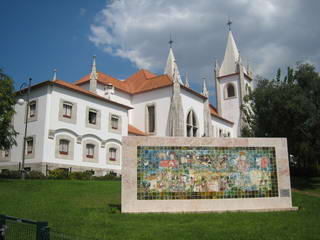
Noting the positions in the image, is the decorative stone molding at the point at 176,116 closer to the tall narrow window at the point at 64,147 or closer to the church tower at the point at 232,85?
the tall narrow window at the point at 64,147

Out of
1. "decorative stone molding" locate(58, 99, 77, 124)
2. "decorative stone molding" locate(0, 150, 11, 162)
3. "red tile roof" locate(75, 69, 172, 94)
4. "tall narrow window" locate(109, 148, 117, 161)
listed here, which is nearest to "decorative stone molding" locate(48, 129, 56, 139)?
"decorative stone molding" locate(58, 99, 77, 124)

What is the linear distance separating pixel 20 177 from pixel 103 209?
14.3 metres

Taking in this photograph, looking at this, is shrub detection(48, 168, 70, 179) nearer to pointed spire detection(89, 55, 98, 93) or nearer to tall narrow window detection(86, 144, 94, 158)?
tall narrow window detection(86, 144, 94, 158)

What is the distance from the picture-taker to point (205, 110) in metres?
48.2

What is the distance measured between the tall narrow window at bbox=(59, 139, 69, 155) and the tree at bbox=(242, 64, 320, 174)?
17.1m

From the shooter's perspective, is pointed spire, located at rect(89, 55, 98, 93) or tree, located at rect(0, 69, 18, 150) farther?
pointed spire, located at rect(89, 55, 98, 93)

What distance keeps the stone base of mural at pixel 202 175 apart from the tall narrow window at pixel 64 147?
721 inches

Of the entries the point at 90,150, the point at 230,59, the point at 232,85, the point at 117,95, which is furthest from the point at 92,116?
the point at 230,59

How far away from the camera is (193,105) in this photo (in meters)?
45.7

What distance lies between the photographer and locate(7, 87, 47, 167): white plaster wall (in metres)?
28.8

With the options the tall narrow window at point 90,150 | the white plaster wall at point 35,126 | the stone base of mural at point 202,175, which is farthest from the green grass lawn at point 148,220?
the tall narrow window at point 90,150

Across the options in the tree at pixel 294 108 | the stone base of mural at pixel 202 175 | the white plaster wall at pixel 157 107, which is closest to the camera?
the stone base of mural at pixel 202 175

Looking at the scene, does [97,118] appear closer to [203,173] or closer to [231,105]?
[203,173]

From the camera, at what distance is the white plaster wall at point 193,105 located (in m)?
43.9
